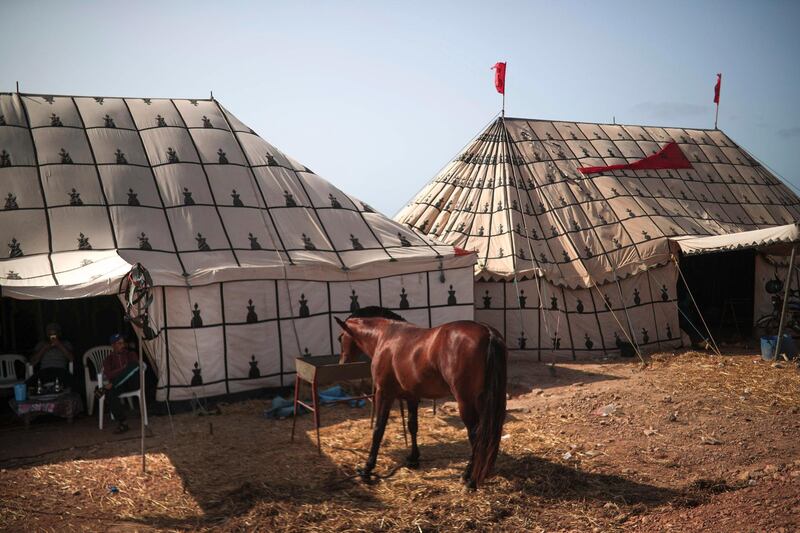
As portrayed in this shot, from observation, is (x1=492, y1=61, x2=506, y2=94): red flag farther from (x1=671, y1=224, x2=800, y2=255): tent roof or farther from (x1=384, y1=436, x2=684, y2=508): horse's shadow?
(x1=384, y1=436, x2=684, y2=508): horse's shadow

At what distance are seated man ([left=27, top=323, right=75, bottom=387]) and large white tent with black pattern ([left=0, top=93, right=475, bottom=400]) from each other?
99 cm

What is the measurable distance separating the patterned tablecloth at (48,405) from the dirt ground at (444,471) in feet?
0.68

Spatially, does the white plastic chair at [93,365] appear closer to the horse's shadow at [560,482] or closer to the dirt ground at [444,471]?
the dirt ground at [444,471]

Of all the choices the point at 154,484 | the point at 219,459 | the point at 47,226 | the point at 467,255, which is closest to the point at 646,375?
the point at 467,255

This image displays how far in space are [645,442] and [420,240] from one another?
16.3ft

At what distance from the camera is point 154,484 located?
20.1ft

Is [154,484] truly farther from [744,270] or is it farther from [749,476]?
[744,270]

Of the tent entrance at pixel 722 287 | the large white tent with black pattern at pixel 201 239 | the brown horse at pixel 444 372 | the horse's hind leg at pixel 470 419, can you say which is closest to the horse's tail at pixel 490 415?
the brown horse at pixel 444 372

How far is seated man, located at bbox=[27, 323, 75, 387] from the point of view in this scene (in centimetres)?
836

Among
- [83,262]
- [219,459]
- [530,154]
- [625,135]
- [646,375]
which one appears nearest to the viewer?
[219,459]

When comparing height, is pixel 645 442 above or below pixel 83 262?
below

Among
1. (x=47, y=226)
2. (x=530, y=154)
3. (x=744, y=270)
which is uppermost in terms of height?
(x=530, y=154)

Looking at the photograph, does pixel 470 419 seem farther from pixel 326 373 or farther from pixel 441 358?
pixel 326 373

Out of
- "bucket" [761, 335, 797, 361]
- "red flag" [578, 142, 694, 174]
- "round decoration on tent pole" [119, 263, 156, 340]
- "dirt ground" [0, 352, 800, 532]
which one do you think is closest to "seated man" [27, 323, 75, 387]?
"dirt ground" [0, 352, 800, 532]
